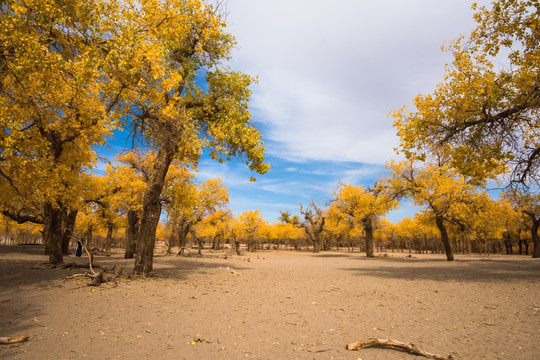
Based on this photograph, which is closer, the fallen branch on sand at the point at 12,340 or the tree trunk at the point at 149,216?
the fallen branch on sand at the point at 12,340

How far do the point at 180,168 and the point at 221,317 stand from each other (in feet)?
63.4

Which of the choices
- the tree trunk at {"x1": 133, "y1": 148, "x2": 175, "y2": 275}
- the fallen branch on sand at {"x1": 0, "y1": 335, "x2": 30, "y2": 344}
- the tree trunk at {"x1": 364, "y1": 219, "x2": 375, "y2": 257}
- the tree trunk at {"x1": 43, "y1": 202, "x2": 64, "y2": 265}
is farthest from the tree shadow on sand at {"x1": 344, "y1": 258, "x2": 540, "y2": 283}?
the tree trunk at {"x1": 43, "y1": 202, "x2": 64, "y2": 265}

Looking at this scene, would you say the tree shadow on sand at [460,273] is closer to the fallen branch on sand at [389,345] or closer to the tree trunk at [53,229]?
the fallen branch on sand at [389,345]

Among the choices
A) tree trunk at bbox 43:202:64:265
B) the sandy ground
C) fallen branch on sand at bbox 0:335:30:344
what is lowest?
the sandy ground

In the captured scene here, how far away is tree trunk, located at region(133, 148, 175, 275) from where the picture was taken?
10828 mm

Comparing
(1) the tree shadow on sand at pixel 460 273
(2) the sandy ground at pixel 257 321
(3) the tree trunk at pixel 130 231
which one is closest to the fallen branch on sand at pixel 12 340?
(2) the sandy ground at pixel 257 321

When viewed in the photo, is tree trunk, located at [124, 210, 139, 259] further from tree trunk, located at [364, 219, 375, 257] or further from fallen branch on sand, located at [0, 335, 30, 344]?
tree trunk, located at [364, 219, 375, 257]

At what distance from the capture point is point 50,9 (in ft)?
16.1

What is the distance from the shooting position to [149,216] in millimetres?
10844

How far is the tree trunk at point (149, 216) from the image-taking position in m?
10.8

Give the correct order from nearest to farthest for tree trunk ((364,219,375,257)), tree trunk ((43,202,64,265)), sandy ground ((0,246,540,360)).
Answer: sandy ground ((0,246,540,360)) < tree trunk ((43,202,64,265)) < tree trunk ((364,219,375,257))

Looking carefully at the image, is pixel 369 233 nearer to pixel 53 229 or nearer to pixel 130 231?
pixel 130 231

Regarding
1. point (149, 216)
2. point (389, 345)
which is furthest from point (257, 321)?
point (149, 216)

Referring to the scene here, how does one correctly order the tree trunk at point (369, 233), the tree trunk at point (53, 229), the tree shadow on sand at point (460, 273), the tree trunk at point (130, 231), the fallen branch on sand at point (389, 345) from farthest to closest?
the tree trunk at point (369, 233) → the tree trunk at point (130, 231) → the tree trunk at point (53, 229) → the tree shadow on sand at point (460, 273) → the fallen branch on sand at point (389, 345)
